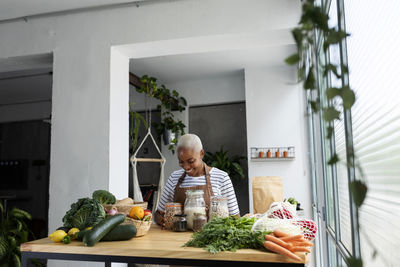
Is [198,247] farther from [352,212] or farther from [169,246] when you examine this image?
[352,212]

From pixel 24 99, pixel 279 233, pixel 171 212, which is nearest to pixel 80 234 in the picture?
pixel 171 212

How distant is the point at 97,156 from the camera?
329 centimetres

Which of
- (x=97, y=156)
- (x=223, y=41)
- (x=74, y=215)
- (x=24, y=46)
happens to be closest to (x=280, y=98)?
(x=223, y=41)

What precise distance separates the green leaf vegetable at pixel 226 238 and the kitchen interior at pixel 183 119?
0.15 feet

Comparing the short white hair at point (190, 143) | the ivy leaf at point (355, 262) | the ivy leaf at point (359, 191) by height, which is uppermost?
the short white hair at point (190, 143)

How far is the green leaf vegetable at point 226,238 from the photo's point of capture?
149cm

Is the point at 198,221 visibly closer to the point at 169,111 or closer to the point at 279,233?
the point at 279,233

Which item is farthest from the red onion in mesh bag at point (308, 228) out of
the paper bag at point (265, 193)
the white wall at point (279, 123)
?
the white wall at point (279, 123)

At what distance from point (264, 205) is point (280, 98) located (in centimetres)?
232

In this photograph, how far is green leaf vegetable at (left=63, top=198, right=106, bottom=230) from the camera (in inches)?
70.9

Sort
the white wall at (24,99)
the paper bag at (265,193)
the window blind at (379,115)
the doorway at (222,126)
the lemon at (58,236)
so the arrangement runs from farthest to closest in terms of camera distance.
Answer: the doorway at (222,126) < the white wall at (24,99) < the paper bag at (265,193) < the lemon at (58,236) < the window blind at (379,115)

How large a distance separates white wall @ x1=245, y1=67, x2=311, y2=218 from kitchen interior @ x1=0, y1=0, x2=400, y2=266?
0.05 feet

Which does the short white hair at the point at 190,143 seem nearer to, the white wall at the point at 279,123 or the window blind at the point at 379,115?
the window blind at the point at 379,115

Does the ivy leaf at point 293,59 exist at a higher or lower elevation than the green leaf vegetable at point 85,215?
higher
